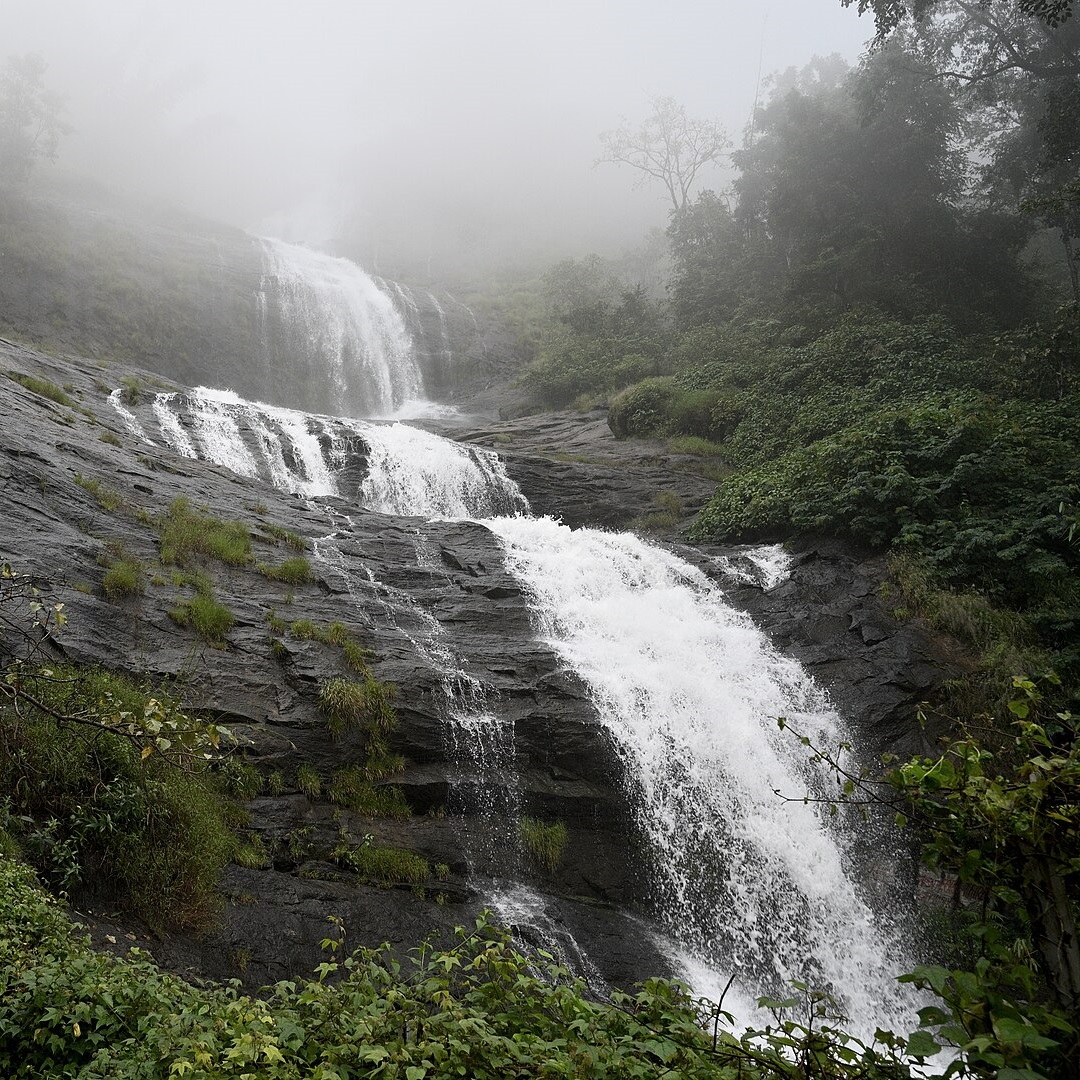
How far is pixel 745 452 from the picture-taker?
18797 mm

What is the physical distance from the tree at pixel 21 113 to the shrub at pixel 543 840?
122ft

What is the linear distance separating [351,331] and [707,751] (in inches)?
1066

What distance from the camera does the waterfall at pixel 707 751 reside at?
777 centimetres

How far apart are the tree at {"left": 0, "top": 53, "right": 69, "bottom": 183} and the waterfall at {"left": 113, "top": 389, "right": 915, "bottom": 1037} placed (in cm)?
3261

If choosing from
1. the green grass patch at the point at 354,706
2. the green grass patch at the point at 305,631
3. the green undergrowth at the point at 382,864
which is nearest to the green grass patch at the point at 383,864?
the green undergrowth at the point at 382,864

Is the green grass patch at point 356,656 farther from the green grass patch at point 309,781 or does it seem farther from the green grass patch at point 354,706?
the green grass patch at point 309,781

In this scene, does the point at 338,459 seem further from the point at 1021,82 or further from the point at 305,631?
the point at 1021,82

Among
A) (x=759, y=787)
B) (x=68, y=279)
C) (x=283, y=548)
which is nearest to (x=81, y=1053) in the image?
(x=759, y=787)

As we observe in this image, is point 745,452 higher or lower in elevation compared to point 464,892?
higher

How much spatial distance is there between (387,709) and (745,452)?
43.3 feet

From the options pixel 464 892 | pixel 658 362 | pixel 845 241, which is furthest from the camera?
pixel 658 362

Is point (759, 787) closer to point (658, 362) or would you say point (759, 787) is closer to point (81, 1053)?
point (81, 1053)

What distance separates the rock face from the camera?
713cm

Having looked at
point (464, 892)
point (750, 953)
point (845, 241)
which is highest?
point (845, 241)
